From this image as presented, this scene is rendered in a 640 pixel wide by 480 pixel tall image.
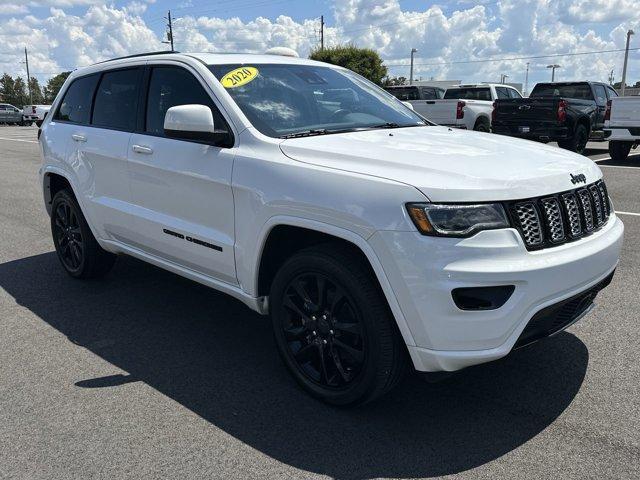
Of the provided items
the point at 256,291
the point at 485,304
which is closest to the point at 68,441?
the point at 256,291

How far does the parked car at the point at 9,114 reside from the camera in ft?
133

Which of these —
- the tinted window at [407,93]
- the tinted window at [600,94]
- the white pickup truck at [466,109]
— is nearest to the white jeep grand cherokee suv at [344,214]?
Answer: the white pickup truck at [466,109]

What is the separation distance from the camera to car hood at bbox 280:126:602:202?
8.89ft

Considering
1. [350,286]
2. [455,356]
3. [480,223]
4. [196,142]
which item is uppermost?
[196,142]

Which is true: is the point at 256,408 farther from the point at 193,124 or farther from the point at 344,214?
the point at 193,124

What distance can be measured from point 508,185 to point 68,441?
2.40 m

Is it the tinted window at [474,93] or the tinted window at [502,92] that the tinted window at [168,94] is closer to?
the tinted window at [474,93]

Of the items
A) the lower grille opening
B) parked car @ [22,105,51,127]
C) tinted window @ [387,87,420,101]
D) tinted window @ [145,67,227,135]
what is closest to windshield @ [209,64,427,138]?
tinted window @ [145,67,227,135]

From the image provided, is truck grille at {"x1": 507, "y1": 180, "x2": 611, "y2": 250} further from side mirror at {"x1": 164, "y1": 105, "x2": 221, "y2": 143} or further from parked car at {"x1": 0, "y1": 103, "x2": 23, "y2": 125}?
parked car at {"x1": 0, "y1": 103, "x2": 23, "y2": 125}

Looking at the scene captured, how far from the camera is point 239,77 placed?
3.86 metres

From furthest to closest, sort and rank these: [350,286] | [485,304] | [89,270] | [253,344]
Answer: [89,270] < [253,344] < [350,286] < [485,304]

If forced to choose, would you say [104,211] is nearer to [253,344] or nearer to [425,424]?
[253,344]

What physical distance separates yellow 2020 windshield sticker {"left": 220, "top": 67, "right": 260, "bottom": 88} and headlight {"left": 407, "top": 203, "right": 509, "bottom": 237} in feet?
5.42

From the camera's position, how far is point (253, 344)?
4.07 meters
